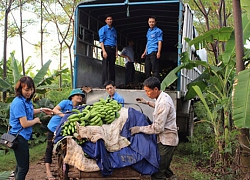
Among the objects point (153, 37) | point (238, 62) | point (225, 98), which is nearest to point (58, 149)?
point (238, 62)

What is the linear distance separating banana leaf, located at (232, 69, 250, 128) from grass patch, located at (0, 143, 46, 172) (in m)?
5.00

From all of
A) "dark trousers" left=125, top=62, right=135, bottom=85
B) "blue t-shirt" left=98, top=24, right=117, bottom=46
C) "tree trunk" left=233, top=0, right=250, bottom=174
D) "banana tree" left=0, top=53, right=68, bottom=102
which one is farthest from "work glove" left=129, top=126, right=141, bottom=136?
"banana tree" left=0, top=53, right=68, bottom=102

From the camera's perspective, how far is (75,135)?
3959 millimetres

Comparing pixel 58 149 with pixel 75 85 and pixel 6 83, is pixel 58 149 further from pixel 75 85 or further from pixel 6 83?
pixel 6 83

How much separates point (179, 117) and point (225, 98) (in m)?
2.55

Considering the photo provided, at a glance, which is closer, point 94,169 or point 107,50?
point 94,169

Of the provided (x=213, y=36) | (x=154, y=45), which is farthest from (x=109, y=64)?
(x=213, y=36)

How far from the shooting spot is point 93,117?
4.35 meters

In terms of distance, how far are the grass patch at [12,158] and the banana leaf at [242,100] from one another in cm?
500

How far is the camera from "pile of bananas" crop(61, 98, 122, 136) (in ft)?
13.7

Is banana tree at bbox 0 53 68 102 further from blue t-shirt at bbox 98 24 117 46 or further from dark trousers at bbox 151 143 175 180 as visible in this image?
dark trousers at bbox 151 143 175 180

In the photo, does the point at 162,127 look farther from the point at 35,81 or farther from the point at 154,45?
the point at 35,81

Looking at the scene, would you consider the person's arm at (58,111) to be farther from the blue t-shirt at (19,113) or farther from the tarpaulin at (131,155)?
the tarpaulin at (131,155)

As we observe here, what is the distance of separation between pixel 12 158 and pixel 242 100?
5.84m
